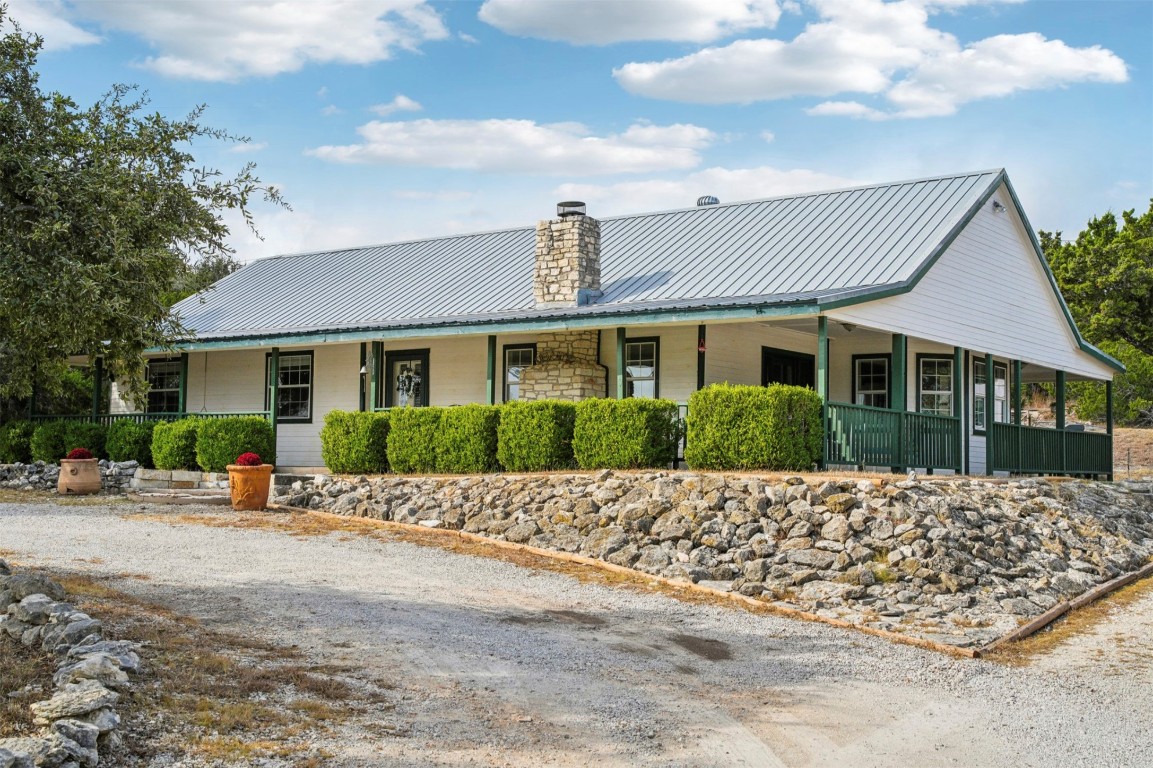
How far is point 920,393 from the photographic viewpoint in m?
21.7

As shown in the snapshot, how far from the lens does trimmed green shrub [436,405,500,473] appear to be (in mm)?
18875

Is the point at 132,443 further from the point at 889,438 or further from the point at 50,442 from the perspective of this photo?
the point at 889,438

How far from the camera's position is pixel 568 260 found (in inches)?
824

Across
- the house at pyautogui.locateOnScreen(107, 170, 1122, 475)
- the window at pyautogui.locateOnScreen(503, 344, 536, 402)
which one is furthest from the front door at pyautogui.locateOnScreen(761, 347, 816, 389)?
the window at pyautogui.locateOnScreen(503, 344, 536, 402)

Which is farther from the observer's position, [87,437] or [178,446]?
[87,437]

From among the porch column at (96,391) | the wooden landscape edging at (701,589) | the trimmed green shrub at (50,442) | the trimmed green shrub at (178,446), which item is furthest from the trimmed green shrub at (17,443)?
the wooden landscape edging at (701,589)

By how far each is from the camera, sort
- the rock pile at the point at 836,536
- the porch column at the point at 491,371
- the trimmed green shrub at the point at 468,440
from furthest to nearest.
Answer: the porch column at the point at 491,371 < the trimmed green shrub at the point at 468,440 < the rock pile at the point at 836,536

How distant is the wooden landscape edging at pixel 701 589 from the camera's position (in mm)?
10922

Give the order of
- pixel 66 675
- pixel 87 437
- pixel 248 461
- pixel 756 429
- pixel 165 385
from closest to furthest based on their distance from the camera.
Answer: pixel 66 675, pixel 756 429, pixel 248 461, pixel 87 437, pixel 165 385

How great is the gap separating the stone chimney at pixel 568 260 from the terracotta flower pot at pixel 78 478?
856 centimetres

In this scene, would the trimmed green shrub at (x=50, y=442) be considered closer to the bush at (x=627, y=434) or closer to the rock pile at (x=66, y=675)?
the bush at (x=627, y=434)

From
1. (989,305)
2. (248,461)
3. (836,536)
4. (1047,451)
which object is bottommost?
(836,536)

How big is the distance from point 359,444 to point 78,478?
211 inches

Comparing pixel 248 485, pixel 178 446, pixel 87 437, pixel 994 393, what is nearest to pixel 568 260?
pixel 248 485
